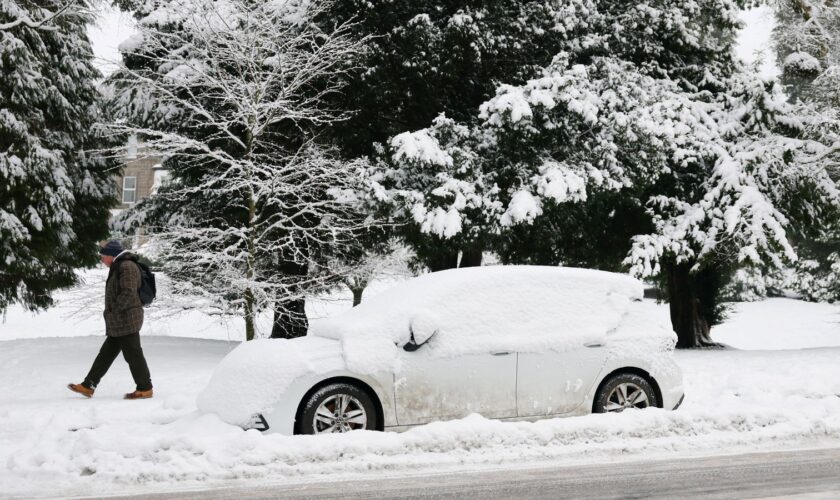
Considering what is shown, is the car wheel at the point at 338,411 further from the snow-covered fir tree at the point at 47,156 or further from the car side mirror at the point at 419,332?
the snow-covered fir tree at the point at 47,156

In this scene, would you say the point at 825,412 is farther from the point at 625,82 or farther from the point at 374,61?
the point at 374,61

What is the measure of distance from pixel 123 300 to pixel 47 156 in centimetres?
926

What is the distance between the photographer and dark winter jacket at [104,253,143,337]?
29.9 feet

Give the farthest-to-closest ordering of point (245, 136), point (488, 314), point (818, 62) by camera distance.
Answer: point (818, 62) < point (245, 136) < point (488, 314)

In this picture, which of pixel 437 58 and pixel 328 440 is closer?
pixel 328 440

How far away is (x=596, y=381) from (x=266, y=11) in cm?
1068

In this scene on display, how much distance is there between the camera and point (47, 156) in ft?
55.3

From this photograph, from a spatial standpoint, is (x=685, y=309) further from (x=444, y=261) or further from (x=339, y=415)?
(x=339, y=415)

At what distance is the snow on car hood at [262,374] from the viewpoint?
6.66m

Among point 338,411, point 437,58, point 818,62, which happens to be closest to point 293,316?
point 437,58

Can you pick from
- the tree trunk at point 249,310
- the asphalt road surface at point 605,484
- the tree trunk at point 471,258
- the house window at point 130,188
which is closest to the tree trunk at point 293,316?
the tree trunk at point 249,310

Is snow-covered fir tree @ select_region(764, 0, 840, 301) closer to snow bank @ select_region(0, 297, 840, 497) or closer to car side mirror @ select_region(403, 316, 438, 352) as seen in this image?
snow bank @ select_region(0, 297, 840, 497)

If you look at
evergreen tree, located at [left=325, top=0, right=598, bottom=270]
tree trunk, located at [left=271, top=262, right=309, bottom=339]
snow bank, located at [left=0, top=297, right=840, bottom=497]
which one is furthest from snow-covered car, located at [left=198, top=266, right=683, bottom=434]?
tree trunk, located at [left=271, top=262, right=309, bottom=339]

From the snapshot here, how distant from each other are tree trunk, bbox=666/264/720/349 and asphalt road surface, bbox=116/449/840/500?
15.2m
